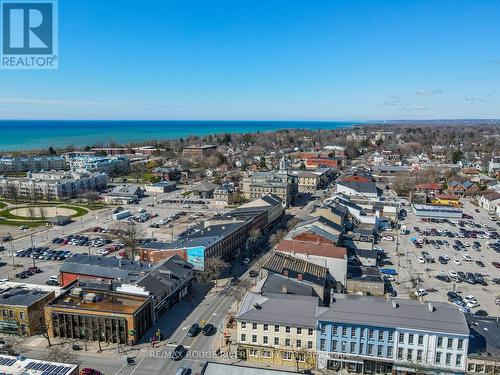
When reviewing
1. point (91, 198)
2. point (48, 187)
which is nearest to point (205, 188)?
point (91, 198)

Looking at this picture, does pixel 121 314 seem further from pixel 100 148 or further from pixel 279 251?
pixel 100 148

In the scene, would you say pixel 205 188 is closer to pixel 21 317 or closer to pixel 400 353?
pixel 21 317

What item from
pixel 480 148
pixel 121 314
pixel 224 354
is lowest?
pixel 224 354

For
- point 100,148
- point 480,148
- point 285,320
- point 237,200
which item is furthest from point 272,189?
point 480,148

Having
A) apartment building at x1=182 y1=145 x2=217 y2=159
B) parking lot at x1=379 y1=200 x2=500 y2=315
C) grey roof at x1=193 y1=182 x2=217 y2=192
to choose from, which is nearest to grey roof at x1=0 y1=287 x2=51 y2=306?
parking lot at x1=379 y1=200 x2=500 y2=315

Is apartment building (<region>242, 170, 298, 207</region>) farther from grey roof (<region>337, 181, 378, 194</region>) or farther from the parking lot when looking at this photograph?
the parking lot

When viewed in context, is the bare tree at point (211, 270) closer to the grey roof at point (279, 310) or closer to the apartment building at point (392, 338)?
the grey roof at point (279, 310)
